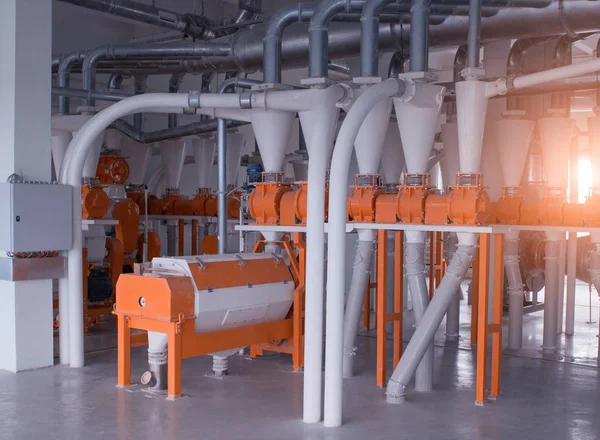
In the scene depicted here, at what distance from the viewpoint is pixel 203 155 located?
12266 mm

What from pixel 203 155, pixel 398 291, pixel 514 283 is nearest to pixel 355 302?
pixel 398 291

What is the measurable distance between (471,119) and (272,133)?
1.99 meters

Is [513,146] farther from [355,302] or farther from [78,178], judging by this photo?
[78,178]

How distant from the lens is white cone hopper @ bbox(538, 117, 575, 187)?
26.0 feet

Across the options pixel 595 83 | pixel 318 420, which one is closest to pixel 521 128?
pixel 595 83

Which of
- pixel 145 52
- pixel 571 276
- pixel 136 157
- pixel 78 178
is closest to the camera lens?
pixel 78 178

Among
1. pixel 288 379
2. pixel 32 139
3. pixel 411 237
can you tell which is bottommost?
pixel 288 379

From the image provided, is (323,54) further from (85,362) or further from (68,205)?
(85,362)

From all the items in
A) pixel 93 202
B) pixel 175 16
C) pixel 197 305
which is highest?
pixel 175 16

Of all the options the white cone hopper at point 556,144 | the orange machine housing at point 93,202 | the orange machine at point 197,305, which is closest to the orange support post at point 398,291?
the orange machine at point 197,305

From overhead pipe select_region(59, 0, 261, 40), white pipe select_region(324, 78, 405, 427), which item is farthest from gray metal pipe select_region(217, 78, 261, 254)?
white pipe select_region(324, 78, 405, 427)

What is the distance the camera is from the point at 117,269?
32.9 feet

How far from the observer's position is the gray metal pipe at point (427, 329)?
5945mm

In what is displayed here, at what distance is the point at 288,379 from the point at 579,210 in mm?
3315
